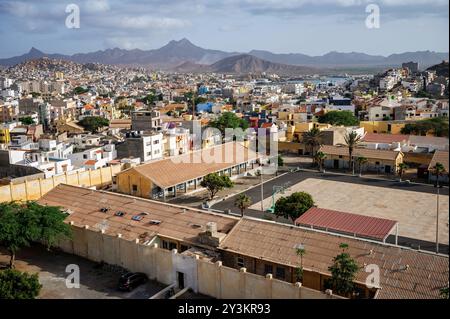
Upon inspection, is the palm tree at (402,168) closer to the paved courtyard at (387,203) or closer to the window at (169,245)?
the paved courtyard at (387,203)

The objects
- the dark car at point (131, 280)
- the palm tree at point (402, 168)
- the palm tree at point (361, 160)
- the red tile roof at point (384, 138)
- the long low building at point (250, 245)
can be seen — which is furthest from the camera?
the red tile roof at point (384, 138)

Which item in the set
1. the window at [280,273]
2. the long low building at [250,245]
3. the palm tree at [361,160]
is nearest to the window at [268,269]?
the long low building at [250,245]

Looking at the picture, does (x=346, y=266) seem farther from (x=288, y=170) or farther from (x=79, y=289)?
(x=288, y=170)

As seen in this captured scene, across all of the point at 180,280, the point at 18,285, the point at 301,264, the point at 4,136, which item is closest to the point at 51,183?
the point at 18,285

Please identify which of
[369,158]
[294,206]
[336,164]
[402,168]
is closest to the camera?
[294,206]

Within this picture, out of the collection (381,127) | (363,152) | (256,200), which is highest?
(381,127)

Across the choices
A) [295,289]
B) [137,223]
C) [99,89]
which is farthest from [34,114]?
[99,89]

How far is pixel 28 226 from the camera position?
20.3 m

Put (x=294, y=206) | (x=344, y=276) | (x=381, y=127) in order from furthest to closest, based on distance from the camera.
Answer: (x=381, y=127)
(x=294, y=206)
(x=344, y=276)

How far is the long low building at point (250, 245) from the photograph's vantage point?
16500 millimetres

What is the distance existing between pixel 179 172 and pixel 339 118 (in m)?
32.4

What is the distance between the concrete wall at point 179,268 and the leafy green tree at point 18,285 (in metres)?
4.43

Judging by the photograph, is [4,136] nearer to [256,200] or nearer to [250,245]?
[256,200]
